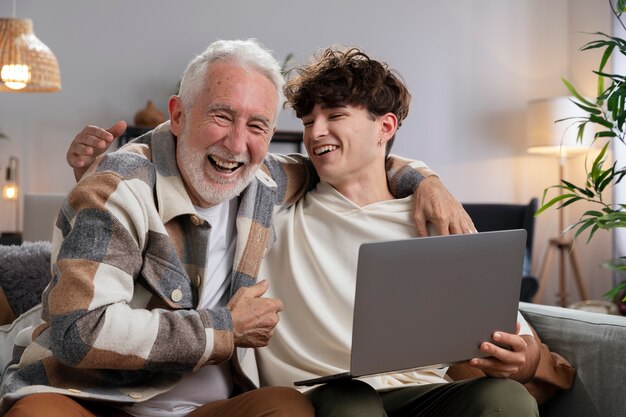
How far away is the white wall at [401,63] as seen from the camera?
19.0ft

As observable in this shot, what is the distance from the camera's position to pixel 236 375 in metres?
1.96

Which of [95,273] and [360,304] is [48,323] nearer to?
[95,273]

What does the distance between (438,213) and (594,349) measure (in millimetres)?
518

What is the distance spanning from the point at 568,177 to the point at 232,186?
5198 millimetres

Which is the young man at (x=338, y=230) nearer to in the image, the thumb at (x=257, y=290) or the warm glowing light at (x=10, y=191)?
the thumb at (x=257, y=290)

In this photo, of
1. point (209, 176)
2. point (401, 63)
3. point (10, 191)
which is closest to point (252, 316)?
point (209, 176)

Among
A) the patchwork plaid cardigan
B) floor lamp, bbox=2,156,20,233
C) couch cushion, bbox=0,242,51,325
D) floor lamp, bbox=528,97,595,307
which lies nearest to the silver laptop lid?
the patchwork plaid cardigan

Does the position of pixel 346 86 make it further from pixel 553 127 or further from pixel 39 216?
pixel 553 127

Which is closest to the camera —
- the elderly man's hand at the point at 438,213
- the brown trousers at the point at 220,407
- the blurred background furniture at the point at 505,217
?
the brown trousers at the point at 220,407

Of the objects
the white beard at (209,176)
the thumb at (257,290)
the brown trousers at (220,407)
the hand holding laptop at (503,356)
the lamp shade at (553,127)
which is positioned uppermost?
the lamp shade at (553,127)

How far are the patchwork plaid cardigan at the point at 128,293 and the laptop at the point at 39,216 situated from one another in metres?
1.70

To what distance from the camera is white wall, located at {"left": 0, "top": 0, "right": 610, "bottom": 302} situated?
228 inches

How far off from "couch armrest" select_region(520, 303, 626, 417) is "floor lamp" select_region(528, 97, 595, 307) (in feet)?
12.7

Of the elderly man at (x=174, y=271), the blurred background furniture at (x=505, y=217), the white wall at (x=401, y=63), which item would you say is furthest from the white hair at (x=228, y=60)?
the white wall at (x=401, y=63)
